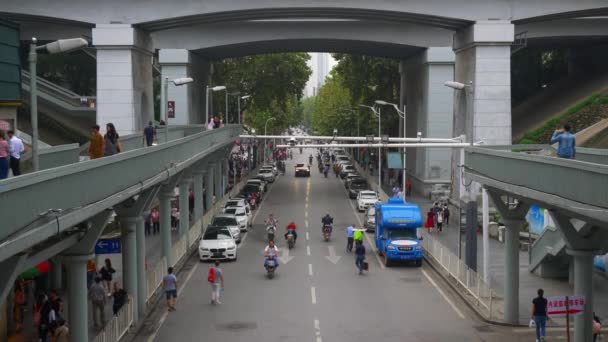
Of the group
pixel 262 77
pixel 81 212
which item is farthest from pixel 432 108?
pixel 81 212

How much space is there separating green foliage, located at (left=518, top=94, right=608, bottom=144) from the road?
22.0 meters

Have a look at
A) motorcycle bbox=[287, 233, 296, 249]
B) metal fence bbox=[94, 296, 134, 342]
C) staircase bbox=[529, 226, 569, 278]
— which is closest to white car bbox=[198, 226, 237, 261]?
motorcycle bbox=[287, 233, 296, 249]

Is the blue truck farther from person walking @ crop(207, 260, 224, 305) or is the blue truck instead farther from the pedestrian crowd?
person walking @ crop(207, 260, 224, 305)

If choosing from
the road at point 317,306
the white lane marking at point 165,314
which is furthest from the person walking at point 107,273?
the white lane marking at point 165,314

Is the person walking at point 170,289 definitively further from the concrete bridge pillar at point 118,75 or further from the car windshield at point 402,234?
the concrete bridge pillar at point 118,75

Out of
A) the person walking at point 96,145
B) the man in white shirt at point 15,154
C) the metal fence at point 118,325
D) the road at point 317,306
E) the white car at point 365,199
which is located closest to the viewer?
the man in white shirt at point 15,154

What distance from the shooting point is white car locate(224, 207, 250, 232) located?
158ft

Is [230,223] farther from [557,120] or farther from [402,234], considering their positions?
[557,120]

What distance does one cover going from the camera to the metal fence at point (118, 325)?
20425 mm

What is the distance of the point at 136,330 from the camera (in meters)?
24.2

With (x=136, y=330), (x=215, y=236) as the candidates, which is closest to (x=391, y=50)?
(x=215, y=236)

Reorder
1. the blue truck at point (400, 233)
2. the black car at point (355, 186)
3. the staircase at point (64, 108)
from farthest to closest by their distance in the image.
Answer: the black car at point (355, 186)
the staircase at point (64, 108)
the blue truck at point (400, 233)

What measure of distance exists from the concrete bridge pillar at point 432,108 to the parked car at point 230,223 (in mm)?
22704

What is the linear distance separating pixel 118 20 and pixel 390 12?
1420 cm
